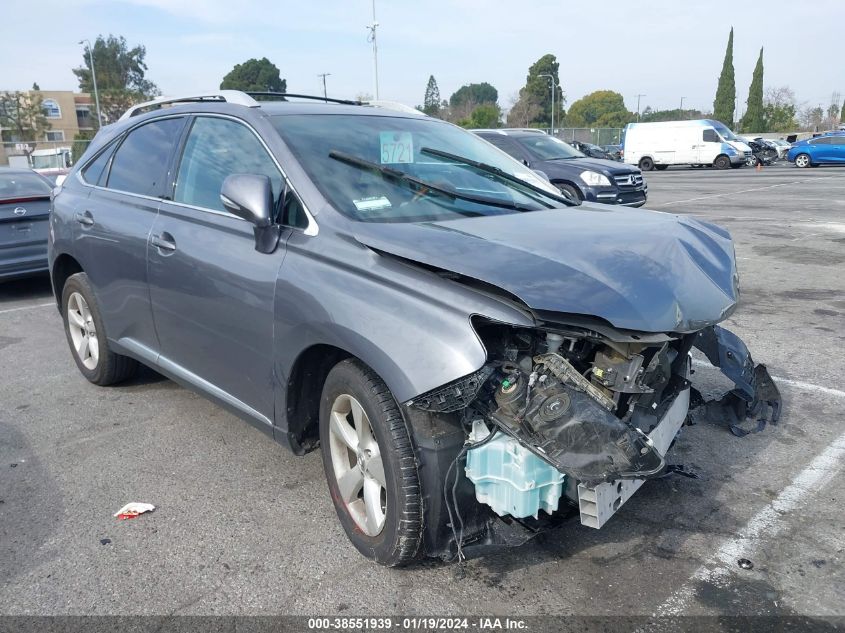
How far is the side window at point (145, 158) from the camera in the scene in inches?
161

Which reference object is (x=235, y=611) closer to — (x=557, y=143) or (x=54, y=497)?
(x=54, y=497)

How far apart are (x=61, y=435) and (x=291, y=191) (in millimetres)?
2349

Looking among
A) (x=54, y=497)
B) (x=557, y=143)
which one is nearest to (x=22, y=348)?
(x=54, y=497)

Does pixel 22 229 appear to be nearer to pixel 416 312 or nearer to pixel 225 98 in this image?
pixel 225 98

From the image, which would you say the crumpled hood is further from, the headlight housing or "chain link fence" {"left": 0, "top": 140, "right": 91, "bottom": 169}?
"chain link fence" {"left": 0, "top": 140, "right": 91, "bottom": 169}

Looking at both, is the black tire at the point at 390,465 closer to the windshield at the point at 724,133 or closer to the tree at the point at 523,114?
A: the windshield at the point at 724,133

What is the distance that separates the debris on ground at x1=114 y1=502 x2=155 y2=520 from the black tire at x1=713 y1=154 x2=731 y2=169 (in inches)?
1350

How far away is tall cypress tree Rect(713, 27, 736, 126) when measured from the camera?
68938 mm

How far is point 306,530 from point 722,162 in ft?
113

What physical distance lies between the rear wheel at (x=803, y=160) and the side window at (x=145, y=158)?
3356 cm

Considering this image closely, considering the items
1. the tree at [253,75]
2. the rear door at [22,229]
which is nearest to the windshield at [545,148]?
the rear door at [22,229]

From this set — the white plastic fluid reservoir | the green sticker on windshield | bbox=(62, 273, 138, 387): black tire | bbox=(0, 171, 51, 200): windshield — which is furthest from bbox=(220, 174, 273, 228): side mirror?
bbox=(0, 171, 51, 200): windshield

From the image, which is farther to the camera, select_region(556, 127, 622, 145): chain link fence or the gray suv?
select_region(556, 127, 622, 145): chain link fence

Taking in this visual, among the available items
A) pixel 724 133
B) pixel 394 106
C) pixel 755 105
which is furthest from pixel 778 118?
pixel 394 106
